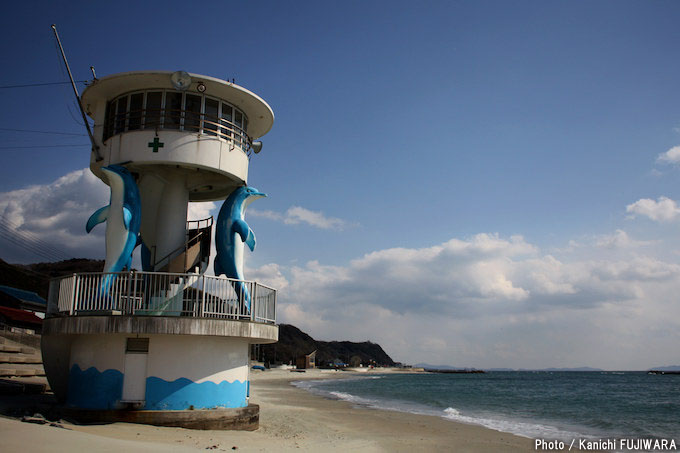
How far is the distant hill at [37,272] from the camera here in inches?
2366

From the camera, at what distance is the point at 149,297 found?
12758 millimetres

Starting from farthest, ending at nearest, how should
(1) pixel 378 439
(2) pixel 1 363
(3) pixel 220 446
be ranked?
(2) pixel 1 363 → (1) pixel 378 439 → (3) pixel 220 446

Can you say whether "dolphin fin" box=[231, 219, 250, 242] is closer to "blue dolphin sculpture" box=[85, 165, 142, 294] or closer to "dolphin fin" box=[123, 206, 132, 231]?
"blue dolphin sculpture" box=[85, 165, 142, 294]

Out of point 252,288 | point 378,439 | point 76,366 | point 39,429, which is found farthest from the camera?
point 378,439

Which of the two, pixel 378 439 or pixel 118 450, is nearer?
pixel 118 450

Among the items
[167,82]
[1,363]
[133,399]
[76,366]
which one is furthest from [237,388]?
[1,363]

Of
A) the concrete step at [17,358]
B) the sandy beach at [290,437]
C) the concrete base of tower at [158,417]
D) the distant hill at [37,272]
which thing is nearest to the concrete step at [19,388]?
the concrete step at [17,358]

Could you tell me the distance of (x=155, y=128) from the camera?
14.9 metres

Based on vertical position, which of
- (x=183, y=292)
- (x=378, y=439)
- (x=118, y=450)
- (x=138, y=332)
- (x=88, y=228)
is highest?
(x=88, y=228)

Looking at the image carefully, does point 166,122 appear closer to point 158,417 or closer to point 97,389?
point 97,389

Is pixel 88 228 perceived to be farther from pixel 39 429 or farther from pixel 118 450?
pixel 118 450

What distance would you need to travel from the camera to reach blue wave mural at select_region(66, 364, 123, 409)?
484 inches

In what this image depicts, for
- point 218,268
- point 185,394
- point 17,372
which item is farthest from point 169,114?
point 17,372

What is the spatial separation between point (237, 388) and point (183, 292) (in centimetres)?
292
